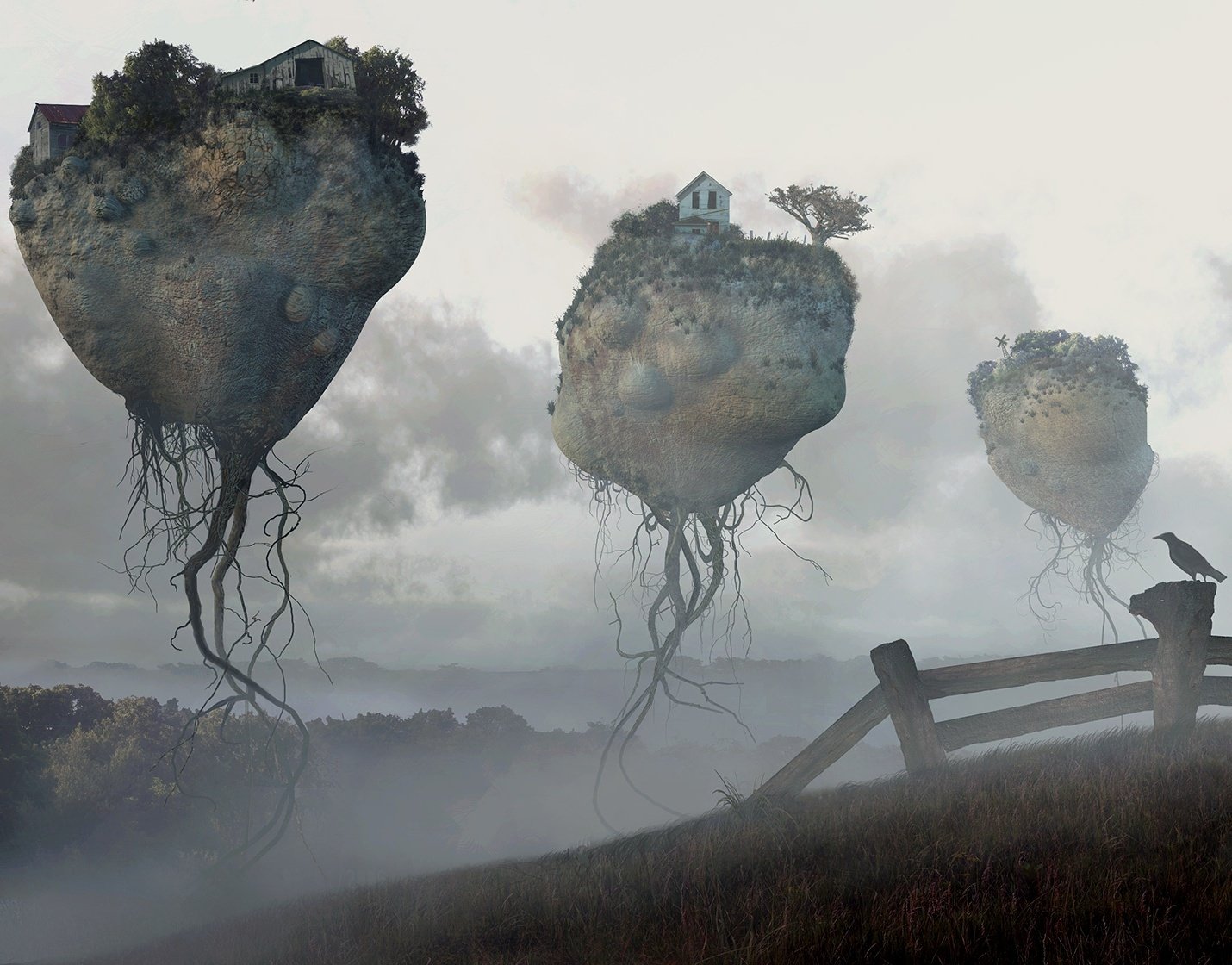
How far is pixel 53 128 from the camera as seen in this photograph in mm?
8023

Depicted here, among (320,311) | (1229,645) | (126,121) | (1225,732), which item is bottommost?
(1225,732)

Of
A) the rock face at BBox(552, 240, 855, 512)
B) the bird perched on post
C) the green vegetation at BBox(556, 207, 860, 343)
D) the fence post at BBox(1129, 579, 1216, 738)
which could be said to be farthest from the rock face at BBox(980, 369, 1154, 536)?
the fence post at BBox(1129, 579, 1216, 738)

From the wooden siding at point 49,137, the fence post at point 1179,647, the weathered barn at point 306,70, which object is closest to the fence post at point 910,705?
the fence post at point 1179,647

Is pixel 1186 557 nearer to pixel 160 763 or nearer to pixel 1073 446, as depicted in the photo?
pixel 1073 446

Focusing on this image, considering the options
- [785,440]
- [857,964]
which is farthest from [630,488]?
[857,964]

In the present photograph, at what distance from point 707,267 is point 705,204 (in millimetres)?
1261

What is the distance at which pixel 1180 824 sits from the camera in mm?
4586

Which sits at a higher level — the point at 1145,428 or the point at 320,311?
the point at 320,311

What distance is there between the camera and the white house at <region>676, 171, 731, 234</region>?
10781 millimetres

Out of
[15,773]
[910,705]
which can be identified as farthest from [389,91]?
[15,773]

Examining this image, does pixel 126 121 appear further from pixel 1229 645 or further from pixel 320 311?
pixel 1229 645

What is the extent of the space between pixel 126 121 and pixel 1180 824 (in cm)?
846

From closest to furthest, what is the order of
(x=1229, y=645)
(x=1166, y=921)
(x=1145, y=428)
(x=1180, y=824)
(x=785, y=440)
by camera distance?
1. (x=1166, y=921)
2. (x=1180, y=824)
3. (x=1229, y=645)
4. (x=785, y=440)
5. (x=1145, y=428)

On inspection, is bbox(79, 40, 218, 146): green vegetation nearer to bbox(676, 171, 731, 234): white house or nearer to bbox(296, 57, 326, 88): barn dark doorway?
bbox(296, 57, 326, 88): barn dark doorway
